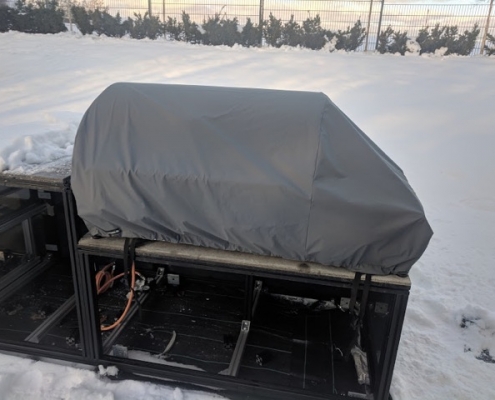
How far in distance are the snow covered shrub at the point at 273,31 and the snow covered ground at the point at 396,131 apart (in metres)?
0.90

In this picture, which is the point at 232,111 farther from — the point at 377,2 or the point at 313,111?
the point at 377,2

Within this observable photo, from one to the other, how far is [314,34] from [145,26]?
21.9 ft

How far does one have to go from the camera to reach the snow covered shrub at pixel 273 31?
50.3 feet

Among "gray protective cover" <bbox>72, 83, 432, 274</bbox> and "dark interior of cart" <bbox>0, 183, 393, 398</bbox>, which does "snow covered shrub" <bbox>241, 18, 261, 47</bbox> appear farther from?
"gray protective cover" <bbox>72, 83, 432, 274</bbox>

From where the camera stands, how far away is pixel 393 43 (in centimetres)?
1476

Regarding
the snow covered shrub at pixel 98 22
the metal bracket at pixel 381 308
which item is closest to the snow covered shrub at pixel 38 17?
the snow covered shrub at pixel 98 22

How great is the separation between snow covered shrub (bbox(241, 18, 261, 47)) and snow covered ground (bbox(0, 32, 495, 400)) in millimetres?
989

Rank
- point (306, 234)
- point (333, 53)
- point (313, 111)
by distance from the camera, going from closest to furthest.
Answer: point (306, 234), point (313, 111), point (333, 53)

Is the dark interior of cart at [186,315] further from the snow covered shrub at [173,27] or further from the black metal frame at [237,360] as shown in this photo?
the snow covered shrub at [173,27]

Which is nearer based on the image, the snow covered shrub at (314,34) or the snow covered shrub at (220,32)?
the snow covered shrub at (314,34)

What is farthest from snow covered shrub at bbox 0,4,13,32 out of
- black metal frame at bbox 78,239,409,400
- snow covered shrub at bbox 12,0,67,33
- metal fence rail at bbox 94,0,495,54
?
black metal frame at bbox 78,239,409,400

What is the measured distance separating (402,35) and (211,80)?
27.0 feet


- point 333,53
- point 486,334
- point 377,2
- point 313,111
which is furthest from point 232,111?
point 377,2

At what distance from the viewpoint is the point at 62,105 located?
866 centimetres
